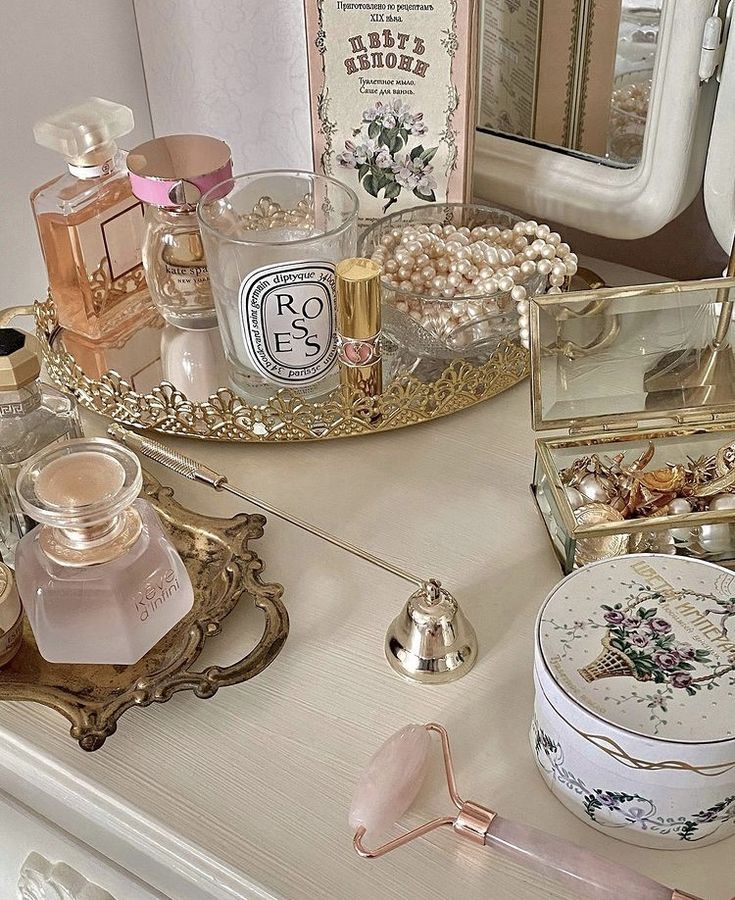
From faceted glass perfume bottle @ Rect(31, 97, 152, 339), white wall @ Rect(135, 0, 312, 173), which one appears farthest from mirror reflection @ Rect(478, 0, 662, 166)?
faceted glass perfume bottle @ Rect(31, 97, 152, 339)

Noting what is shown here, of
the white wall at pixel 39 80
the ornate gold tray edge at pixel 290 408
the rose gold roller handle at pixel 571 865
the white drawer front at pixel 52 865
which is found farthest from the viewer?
the white wall at pixel 39 80

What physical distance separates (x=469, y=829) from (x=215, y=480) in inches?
9.6

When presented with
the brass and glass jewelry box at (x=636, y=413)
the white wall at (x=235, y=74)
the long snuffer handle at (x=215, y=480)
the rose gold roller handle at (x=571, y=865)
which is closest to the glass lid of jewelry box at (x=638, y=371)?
the brass and glass jewelry box at (x=636, y=413)

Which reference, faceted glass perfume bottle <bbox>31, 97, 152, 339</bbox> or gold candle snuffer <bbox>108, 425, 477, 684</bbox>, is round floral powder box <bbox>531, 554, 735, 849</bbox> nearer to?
gold candle snuffer <bbox>108, 425, 477, 684</bbox>

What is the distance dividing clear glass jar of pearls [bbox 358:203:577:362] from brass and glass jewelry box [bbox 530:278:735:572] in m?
0.09

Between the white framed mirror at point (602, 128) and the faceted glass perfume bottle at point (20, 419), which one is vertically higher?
the white framed mirror at point (602, 128)

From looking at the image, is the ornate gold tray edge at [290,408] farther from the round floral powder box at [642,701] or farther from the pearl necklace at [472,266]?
the round floral powder box at [642,701]

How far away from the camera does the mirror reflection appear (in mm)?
650

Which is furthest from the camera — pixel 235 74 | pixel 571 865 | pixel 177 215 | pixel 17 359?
pixel 235 74

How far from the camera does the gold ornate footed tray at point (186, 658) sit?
47 centimetres

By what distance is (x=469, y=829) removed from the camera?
411mm

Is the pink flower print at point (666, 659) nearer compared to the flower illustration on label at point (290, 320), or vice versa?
the pink flower print at point (666, 659)

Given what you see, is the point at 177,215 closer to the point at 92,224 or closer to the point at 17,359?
the point at 92,224

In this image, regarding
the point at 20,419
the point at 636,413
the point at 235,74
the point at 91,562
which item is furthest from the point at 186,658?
the point at 235,74
